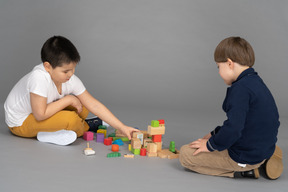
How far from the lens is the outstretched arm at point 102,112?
2.73 metres

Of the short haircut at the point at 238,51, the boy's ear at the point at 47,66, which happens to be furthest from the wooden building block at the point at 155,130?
the boy's ear at the point at 47,66

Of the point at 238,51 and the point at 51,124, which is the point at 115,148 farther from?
the point at 238,51

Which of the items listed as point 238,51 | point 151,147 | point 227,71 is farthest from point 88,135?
point 238,51

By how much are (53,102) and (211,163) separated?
1.28 meters

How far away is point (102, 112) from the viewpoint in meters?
2.85

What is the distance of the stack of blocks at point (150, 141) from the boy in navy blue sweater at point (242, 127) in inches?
15.4

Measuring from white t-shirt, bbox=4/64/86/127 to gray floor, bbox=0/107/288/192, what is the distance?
Answer: 0.58ft

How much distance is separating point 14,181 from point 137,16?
117 inches

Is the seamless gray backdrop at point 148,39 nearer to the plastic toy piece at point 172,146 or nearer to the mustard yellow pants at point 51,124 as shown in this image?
the mustard yellow pants at point 51,124

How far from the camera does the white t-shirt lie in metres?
2.64

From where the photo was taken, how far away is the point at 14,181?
Answer: 6.43ft

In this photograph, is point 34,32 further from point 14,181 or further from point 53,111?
point 14,181

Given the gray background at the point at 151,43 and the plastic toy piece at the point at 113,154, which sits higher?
the gray background at the point at 151,43

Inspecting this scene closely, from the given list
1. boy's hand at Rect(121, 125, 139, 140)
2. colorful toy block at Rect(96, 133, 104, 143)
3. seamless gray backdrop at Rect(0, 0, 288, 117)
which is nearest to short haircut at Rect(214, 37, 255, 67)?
boy's hand at Rect(121, 125, 139, 140)
